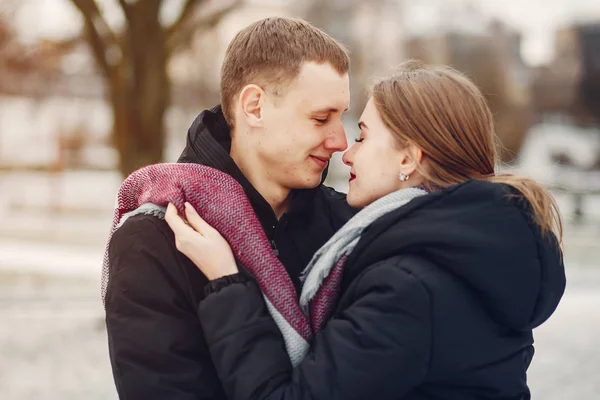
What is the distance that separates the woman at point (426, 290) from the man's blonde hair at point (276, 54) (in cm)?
34

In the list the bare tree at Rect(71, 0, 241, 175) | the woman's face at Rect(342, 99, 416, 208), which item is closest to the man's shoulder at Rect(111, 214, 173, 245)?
the woman's face at Rect(342, 99, 416, 208)

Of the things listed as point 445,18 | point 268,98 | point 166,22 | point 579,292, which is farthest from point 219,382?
point 445,18

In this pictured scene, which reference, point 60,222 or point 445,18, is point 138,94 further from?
point 445,18

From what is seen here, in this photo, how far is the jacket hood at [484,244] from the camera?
1813mm

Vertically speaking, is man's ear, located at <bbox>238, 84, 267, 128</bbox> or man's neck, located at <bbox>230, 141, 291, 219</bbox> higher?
man's ear, located at <bbox>238, 84, 267, 128</bbox>

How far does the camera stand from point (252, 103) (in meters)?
2.30

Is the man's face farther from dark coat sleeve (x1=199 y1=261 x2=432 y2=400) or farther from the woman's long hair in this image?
dark coat sleeve (x1=199 y1=261 x2=432 y2=400)

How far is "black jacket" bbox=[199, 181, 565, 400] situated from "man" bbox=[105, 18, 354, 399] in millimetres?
99

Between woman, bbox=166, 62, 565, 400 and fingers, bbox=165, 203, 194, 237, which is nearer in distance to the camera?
woman, bbox=166, 62, 565, 400

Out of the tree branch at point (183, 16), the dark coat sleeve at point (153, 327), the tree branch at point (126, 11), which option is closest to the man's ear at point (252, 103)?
the dark coat sleeve at point (153, 327)

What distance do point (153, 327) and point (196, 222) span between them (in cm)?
30

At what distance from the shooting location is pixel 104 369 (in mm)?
6441

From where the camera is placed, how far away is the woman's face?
210 cm

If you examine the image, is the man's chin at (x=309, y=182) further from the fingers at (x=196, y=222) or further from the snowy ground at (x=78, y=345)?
the snowy ground at (x=78, y=345)
